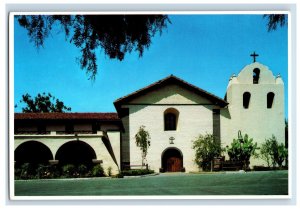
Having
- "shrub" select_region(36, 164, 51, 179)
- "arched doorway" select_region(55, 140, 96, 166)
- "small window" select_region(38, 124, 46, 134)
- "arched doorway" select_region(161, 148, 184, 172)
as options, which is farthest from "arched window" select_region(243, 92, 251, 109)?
"small window" select_region(38, 124, 46, 134)

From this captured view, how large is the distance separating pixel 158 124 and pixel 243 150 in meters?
4.17

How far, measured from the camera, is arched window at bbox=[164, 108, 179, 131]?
21.6m

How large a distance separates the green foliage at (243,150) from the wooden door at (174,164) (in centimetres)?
229

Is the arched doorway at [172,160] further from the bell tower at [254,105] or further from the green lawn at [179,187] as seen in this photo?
the green lawn at [179,187]

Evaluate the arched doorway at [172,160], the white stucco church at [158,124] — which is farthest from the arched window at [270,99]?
the arched doorway at [172,160]

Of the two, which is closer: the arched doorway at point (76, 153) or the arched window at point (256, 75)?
the arched window at point (256, 75)

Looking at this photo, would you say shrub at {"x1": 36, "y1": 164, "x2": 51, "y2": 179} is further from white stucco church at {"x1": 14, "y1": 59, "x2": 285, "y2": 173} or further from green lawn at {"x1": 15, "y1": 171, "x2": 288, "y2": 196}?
green lawn at {"x1": 15, "y1": 171, "x2": 288, "y2": 196}

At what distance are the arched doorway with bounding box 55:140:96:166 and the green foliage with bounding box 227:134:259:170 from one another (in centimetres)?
650

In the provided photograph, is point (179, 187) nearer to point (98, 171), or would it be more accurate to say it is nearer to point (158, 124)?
point (98, 171)

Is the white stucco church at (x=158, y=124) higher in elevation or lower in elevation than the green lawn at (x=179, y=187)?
higher

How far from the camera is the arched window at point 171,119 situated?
21562 mm

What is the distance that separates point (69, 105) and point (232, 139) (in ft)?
26.0

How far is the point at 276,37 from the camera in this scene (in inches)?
511

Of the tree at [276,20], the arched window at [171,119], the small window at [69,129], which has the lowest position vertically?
the small window at [69,129]
